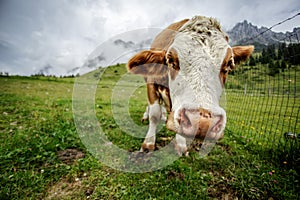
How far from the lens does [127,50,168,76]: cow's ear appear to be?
2764 millimetres

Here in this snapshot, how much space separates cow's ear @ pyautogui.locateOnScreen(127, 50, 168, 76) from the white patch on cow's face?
1.47ft

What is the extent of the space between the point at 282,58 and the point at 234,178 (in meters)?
2.68

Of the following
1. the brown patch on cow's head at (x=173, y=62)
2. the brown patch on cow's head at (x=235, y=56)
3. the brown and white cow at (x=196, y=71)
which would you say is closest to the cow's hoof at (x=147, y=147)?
the brown and white cow at (x=196, y=71)

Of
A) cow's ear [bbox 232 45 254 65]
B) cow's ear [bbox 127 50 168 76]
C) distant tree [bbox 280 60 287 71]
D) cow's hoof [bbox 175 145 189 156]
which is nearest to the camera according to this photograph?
cow's ear [bbox 127 50 168 76]

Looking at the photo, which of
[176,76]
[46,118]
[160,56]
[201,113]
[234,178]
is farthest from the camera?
[46,118]

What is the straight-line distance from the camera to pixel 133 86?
625 inches

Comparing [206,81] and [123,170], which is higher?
[206,81]

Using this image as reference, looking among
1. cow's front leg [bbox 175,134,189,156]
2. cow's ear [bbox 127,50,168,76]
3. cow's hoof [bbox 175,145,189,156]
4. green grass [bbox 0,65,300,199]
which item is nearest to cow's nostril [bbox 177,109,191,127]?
green grass [bbox 0,65,300,199]

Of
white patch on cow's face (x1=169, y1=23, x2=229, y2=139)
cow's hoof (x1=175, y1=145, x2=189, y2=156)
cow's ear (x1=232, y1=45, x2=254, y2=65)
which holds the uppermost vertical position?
cow's ear (x1=232, y1=45, x2=254, y2=65)

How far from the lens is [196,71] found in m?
2.05

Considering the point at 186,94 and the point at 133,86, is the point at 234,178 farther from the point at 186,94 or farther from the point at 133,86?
the point at 133,86

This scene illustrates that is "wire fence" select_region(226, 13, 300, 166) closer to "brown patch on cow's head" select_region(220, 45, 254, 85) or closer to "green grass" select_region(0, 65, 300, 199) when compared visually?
"green grass" select_region(0, 65, 300, 199)

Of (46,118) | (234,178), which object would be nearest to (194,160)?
(234,178)

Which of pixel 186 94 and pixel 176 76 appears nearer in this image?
pixel 186 94
